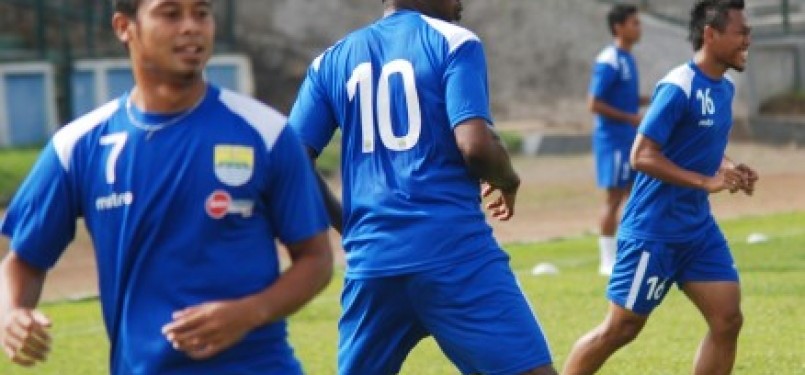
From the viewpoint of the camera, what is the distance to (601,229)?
1686 centimetres

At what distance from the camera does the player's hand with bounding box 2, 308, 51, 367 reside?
18.3 feet

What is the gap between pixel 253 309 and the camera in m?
5.55

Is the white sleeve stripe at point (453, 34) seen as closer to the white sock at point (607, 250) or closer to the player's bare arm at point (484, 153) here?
the player's bare arm at point (484, 153)

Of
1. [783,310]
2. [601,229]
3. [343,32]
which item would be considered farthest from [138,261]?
[343,32]

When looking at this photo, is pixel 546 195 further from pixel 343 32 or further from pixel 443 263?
pixel 443 263

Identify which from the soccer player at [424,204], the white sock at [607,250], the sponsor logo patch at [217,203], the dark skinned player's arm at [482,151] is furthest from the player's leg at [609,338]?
the white sock at [607,250]

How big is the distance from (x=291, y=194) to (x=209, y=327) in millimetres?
441

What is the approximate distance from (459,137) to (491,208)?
24.3 inches

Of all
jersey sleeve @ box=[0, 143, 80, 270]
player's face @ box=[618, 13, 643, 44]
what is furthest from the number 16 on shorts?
player's face @ box=[618, 13, 643, 44]

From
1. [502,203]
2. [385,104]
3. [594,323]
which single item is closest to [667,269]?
[502,203]

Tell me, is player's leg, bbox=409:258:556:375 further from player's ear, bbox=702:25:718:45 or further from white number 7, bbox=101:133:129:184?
player's ear, bbox=702:25:718:45

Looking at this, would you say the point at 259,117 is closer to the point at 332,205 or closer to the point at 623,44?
the point at 332,205

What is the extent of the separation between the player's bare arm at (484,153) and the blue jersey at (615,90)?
1053 centimetres

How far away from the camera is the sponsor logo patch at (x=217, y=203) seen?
5613 mm
